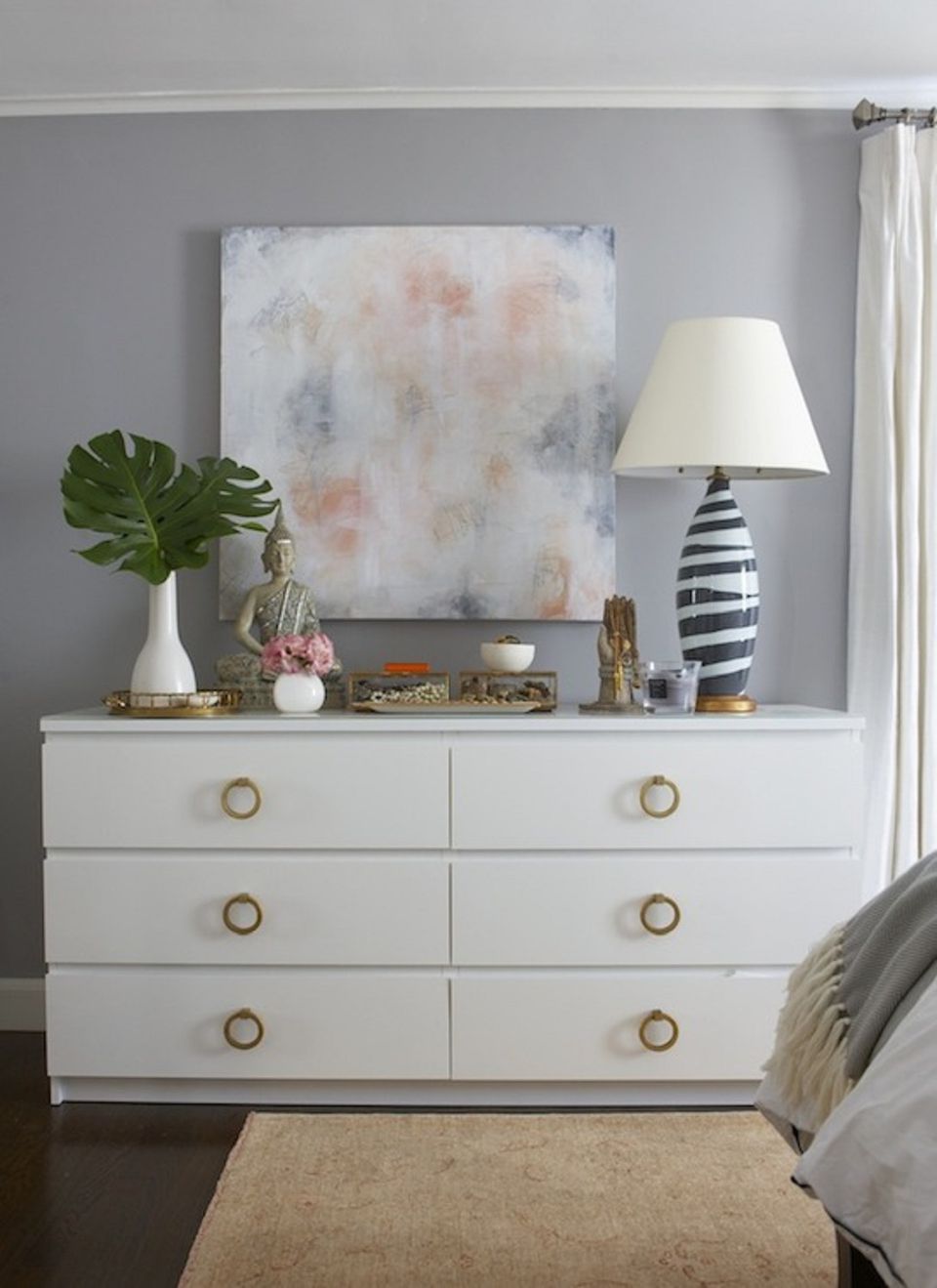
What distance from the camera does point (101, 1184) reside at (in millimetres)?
2348

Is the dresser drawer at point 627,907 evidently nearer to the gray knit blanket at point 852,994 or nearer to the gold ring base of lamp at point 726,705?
the gold ring base of lamp at point 726,705

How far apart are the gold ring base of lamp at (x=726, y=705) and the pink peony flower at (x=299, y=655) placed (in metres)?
0.74

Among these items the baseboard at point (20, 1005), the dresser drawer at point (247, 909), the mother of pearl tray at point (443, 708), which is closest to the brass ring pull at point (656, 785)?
the mother of pearl tray at point (443, 708)

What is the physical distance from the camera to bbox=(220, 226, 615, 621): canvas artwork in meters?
3.19

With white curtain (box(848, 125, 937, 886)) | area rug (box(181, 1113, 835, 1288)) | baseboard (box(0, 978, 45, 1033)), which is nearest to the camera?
area rug (box(181, 1113, 835, 1288))

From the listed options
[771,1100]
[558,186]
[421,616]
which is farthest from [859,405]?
[771,1100]

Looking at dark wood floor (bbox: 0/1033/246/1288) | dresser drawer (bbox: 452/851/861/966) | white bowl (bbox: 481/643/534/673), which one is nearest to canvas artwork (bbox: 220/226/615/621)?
white bowl (bbox: 481/643/534/673)

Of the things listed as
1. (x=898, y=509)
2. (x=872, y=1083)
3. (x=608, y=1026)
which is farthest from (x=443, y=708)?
(x=872, y=1083)

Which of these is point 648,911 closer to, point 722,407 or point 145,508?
point 722,407

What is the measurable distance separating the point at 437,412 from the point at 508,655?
1.99 ft

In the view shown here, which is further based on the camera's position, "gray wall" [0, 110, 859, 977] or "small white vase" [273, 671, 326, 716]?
"gray wall" [0, 110, 859, 977]

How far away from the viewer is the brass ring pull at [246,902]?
2684mm

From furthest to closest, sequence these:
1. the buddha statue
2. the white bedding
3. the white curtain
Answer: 1. the white curtain
2. the buddha statue
3. the white bedding

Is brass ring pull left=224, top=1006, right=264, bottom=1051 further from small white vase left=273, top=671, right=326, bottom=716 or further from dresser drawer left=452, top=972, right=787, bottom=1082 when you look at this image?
small white vase left=273, top=671, right=326, bottom=716
